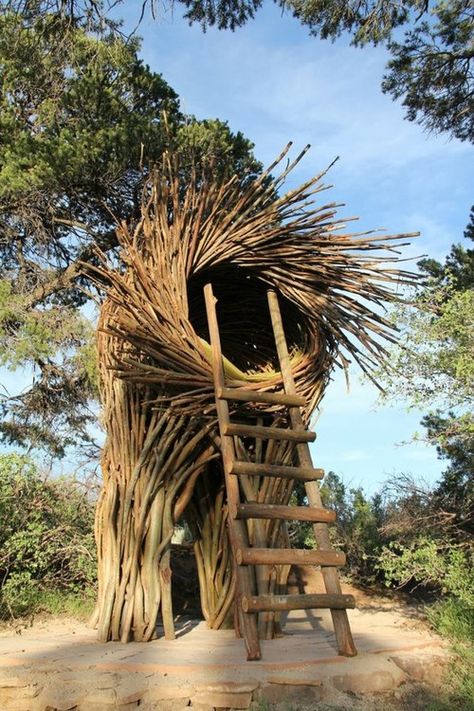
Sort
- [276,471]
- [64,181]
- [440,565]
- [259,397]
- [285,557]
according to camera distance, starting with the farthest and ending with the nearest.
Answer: [64,181] < [440,565] < [259,397] < [276,471] < [285,557]

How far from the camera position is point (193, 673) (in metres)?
3.16

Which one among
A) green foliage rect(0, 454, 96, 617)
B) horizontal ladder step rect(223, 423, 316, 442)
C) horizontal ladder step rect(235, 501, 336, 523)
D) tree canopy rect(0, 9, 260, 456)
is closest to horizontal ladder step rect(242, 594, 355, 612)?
horizontal ladder step rect(235, 501, 336, 523)

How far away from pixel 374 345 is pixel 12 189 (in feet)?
18.6

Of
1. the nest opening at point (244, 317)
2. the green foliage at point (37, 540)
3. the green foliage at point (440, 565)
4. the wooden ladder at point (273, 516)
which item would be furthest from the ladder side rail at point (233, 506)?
the green foliage at point (37, 540)

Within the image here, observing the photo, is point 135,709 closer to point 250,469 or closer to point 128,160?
point 250,469

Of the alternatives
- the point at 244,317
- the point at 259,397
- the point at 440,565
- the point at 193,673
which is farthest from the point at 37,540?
the point at 440,565

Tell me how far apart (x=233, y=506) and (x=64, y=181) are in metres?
6.26

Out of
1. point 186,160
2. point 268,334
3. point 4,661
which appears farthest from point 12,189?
point 4,661

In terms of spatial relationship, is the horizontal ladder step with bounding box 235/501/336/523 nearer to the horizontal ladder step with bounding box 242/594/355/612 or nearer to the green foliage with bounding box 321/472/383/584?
the horizontal ladder step with bounding box 242/594/355/612

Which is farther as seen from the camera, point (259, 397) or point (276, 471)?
point (259, 397)

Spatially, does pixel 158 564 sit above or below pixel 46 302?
below

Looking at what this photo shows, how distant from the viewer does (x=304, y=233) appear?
17.4 ft

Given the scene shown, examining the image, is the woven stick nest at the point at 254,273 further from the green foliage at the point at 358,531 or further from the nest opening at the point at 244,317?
the green foliage at the point at 358,531

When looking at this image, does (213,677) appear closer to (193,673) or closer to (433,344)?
(193,673)
